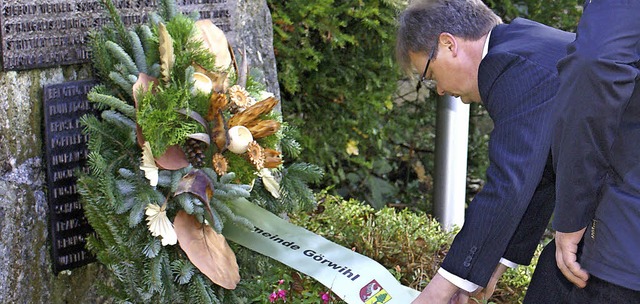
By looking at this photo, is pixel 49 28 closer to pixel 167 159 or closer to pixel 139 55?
pixel 139 55

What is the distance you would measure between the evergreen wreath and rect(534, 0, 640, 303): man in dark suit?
1.18 metres

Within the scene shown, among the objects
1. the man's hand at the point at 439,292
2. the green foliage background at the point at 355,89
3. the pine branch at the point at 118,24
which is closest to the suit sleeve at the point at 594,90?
the man's hand at the point at 439,292

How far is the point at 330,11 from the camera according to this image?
436 centimetres

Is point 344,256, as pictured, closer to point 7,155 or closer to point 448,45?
point 448,45

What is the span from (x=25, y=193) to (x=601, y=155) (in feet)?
6.29

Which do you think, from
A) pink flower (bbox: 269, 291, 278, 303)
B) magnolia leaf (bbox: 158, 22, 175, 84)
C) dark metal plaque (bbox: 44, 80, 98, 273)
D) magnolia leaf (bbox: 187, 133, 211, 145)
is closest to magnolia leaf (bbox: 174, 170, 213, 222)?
magnolia leaf (bbox: 187, 133, 211, 145)

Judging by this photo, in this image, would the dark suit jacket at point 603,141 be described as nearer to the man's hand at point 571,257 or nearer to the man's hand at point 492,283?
the man's hand at point 571,257

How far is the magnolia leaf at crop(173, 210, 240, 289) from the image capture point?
271 cm

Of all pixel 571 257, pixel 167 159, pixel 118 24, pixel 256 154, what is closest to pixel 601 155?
pixel 571 257

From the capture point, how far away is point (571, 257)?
2.00 m

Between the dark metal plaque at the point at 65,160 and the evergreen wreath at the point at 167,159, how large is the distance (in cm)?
7

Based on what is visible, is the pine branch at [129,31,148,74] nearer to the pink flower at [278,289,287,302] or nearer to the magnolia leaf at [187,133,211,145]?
the magnolia leaf at [187,133,211,145]

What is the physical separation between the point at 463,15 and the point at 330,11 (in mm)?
1963

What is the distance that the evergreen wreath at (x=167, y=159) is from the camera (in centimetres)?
263
